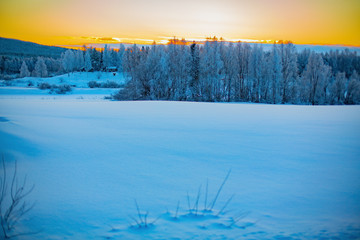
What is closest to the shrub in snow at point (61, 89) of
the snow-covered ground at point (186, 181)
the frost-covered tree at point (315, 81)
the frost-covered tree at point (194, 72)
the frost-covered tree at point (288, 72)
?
the frost-covered tree at point (194, 72)

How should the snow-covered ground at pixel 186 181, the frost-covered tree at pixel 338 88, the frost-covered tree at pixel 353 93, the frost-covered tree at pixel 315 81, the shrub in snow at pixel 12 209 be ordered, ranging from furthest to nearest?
the frost-covered tree at pixel 338 88 → the frost-covered tree at pixel 353 93 → the frost-covered tree at pixel 315 81 → the snow-covered ground at pixel 186 181 → the shrub in snow at pixel 12 209

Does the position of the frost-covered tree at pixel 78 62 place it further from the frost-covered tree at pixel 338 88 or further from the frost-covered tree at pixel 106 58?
the frost-covered tree at pixel 338 88

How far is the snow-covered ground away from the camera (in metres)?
2.50

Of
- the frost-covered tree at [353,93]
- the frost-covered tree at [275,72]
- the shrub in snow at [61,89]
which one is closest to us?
the frost-covered tree at [275,72]

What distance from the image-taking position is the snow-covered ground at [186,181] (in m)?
2.50

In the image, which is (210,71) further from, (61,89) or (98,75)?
(98,75)

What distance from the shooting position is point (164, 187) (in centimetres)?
333

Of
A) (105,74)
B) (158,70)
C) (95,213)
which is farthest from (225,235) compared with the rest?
(105,74)

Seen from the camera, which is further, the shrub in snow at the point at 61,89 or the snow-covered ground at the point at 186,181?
the shrub in snow at the point at 61,89

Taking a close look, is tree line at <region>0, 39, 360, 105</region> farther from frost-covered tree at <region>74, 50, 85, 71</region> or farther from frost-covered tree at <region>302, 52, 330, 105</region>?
frost-covered tree at <region>74, 50, 85, 71</region>

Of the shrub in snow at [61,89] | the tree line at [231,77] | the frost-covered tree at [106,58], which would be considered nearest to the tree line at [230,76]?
the tree line at [231,77]

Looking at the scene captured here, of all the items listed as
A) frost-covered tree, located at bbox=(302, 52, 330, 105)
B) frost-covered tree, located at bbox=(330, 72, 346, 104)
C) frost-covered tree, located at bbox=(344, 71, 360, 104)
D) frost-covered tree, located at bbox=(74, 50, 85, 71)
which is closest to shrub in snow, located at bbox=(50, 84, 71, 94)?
frost-covered tree, located at bbox=(302, 52, 330, 105)

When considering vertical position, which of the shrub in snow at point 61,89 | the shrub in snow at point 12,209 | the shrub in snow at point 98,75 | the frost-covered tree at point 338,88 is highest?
the shrub in snow at point 98,75

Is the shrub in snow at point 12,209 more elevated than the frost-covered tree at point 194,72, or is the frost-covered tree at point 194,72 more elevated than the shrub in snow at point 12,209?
the frost-covered tree at point 194,72
